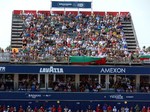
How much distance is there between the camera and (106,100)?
45.6 meters

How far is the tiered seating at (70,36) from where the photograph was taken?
160 ft

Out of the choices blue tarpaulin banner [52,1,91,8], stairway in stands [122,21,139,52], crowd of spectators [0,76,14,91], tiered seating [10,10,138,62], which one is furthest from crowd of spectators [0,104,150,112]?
blue tarpaulin banner [52,1,91,8]

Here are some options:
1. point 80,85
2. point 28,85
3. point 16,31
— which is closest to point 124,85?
point 80,85

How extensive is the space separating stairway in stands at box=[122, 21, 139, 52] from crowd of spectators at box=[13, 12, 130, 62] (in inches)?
27.2

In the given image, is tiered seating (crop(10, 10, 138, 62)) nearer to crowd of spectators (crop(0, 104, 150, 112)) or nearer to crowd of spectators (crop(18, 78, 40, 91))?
crowd of spectators (crop(18, 78, 40, 91))

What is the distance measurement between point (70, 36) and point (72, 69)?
1047cm

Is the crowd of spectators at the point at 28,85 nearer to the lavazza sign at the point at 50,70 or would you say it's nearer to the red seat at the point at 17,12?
the lavazza sign at the point at 50,70

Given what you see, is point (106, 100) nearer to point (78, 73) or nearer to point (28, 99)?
point (78, 73)

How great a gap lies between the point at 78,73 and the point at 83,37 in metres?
9.51

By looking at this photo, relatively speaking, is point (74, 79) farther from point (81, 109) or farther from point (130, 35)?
point (130, 35)

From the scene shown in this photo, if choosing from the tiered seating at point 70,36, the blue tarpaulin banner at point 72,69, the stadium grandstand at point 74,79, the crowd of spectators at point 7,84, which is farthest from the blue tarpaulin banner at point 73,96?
the tiered seating at point 70,36

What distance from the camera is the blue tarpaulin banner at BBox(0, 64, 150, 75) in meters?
45.3

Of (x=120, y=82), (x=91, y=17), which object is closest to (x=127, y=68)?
(x=120, y=82)

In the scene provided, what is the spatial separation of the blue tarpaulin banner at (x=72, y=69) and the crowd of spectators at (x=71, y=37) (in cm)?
111
